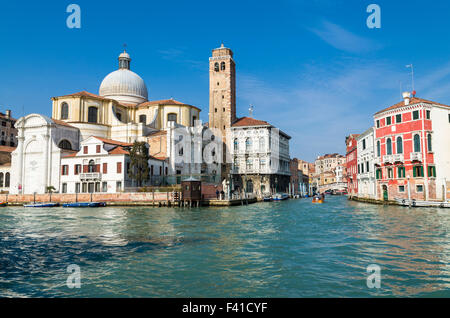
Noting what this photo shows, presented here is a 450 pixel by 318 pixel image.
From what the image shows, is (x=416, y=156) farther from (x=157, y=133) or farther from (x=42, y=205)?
(x=42, y=205)

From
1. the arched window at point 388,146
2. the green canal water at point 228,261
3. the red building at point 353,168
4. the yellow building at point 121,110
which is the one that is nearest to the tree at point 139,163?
the yellow building at point 121,110

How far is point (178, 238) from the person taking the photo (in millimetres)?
13289

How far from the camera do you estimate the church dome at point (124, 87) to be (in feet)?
177

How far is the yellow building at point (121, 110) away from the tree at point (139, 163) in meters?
10.5

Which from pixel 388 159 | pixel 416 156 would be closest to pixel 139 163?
pixel 388 159

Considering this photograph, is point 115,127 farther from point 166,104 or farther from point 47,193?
point 47,193

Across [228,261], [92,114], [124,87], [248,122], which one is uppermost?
[124,87]

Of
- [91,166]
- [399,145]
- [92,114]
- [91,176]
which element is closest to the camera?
[399,145]

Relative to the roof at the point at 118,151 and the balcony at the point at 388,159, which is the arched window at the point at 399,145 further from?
the roof at the point at 118,151

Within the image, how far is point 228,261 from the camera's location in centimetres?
941

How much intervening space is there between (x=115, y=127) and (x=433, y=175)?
38026 mm

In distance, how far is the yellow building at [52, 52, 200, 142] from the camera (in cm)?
4666

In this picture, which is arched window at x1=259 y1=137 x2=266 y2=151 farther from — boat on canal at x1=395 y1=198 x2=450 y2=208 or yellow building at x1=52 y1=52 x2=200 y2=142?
boat on canal at x1=395 y1=198 x2=450 y2=208

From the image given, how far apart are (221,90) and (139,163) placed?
2224cm
